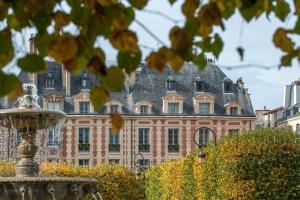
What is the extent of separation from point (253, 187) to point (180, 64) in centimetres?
1828

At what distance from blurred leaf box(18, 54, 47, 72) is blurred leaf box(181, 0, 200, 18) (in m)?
0.86

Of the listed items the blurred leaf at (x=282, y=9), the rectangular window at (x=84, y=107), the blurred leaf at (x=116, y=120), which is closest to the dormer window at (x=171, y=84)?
the rectangular window at (x=84, y=107)

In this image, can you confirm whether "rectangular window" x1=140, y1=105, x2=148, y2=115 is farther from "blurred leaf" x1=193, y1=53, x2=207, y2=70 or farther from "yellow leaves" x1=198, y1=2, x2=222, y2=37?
"yellow leaves" x1=198, y1=2, x2=222, y2=37

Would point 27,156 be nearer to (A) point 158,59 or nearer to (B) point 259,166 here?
(B) point 259,166

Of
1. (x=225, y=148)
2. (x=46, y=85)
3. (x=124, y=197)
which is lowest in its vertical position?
(x=124, y=197)

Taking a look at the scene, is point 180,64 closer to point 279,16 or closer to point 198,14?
point 198,14

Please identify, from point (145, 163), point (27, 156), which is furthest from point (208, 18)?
point (145, 163)

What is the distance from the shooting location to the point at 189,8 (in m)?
4.63

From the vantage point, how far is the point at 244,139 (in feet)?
76.0

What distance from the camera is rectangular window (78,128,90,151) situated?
5641cm

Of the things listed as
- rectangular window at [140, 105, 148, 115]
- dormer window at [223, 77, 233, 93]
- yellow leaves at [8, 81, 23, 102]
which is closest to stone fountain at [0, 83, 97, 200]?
yellow leaves at [8, 81, 23, 102]

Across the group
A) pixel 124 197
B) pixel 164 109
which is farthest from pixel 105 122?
pixel 124 197

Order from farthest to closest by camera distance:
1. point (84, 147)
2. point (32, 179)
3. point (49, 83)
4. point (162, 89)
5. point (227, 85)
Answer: point (227, 85), point (162, 89), point (49, 83), point (84, 147), point (32, 179)

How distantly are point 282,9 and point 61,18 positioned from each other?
148 centimetres
